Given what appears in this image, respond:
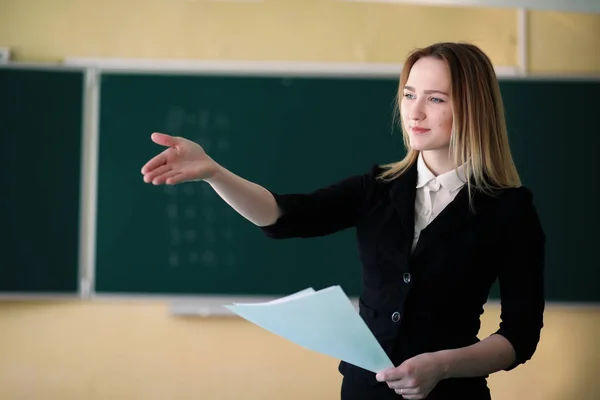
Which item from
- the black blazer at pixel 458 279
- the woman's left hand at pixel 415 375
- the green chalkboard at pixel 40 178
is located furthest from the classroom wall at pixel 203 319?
the woman's left hand at pixel 415 375

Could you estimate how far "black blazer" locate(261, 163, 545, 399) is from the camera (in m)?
1.20

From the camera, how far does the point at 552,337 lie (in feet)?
10.7

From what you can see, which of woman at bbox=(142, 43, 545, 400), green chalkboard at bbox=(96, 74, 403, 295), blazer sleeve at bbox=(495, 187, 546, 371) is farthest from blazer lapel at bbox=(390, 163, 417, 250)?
green chalkboard at bbox=(96, 74, 403, 295)

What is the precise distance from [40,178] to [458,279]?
2.52 meters

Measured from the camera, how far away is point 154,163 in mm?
1151

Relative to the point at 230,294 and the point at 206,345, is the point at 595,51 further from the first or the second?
the point at 206,345

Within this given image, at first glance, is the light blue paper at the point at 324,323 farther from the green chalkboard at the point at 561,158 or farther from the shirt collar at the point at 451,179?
the green chalkboard at the point at 561,158

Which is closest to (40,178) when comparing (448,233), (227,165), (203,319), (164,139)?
(227,165)

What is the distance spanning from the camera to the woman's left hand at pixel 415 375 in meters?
1.08

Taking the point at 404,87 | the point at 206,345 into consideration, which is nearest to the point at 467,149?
the point at 404,87

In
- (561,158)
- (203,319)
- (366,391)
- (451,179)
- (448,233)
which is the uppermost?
(561,158)

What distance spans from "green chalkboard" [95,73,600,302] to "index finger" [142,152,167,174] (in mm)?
1974

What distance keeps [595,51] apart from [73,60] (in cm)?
259

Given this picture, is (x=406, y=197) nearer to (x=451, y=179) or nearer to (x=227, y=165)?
(x=451, y=179)
